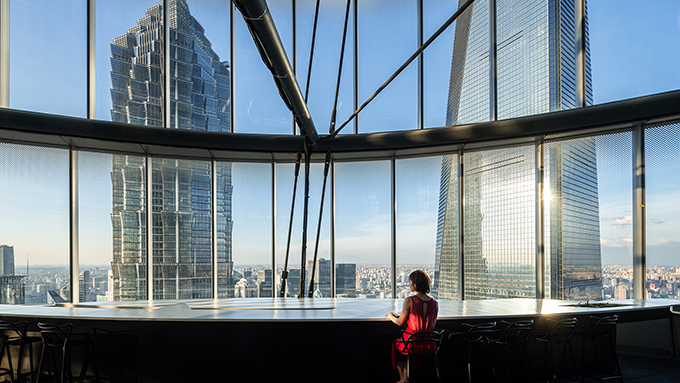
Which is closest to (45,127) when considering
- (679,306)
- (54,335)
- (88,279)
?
(88,279)

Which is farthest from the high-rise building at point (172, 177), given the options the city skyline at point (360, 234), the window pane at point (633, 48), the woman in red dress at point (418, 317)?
the window pane at point (633, 48)

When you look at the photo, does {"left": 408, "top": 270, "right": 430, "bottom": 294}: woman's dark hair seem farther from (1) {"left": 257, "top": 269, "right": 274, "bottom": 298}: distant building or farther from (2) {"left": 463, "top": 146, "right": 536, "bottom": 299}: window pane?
(1) {"left": 257, "top": 269, "right": 274, "bottom": 298}: distant building

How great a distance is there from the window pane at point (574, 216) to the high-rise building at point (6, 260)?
32.2 ft

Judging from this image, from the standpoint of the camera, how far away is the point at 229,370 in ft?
13.8

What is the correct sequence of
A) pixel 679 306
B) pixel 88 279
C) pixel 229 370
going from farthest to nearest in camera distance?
pixel 88 279, pixel 679 306, pixel 229 370

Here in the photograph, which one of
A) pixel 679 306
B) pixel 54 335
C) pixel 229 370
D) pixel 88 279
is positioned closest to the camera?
pixel 229 370

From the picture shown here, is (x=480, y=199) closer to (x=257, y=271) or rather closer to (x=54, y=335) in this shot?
Result: (x=257, y=271)

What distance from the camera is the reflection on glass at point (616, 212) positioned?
6418mm

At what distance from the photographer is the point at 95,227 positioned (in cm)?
737

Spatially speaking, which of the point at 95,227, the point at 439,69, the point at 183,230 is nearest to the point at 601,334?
the point at 439,69

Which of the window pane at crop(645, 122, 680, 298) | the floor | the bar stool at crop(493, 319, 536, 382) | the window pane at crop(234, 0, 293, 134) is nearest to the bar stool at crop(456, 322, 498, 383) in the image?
the bar stool at crop(493, 319, 536, 382)

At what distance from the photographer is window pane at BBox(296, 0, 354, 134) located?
8406 mm

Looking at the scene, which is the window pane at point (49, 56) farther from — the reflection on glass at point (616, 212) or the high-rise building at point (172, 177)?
the reflection on glass at point (616, 212)

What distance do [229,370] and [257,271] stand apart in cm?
409
